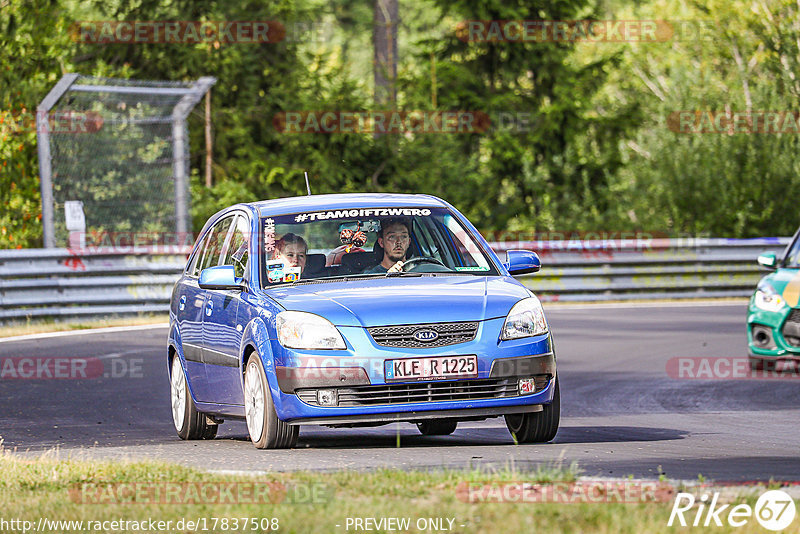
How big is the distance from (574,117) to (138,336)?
19076 millimetres

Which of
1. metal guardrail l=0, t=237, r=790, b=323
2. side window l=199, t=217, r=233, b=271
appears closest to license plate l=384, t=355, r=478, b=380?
side window l=199, t=217, r=233, b=271

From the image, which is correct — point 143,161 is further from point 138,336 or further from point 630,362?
point 630,362

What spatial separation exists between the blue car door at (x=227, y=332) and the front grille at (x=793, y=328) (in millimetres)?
5656

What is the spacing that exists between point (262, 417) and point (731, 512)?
384cm

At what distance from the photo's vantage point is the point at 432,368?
889 centimetres

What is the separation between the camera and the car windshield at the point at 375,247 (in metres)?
9.94

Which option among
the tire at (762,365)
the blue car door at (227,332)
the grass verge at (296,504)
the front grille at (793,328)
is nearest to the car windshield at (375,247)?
the blue car door at (227,332)

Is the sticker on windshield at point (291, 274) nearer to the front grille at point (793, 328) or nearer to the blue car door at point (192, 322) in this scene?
the blue car door at point (192, 322)

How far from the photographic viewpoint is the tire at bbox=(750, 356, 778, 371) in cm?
1490

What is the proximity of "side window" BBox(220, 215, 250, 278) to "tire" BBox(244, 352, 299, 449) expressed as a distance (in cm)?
88

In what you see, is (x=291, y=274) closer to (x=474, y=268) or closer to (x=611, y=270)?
(x=474, y=268)

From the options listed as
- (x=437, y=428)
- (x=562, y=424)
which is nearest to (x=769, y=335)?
(x=562, y=424)

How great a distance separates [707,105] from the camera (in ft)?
108

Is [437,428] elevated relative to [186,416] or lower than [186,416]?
lower
